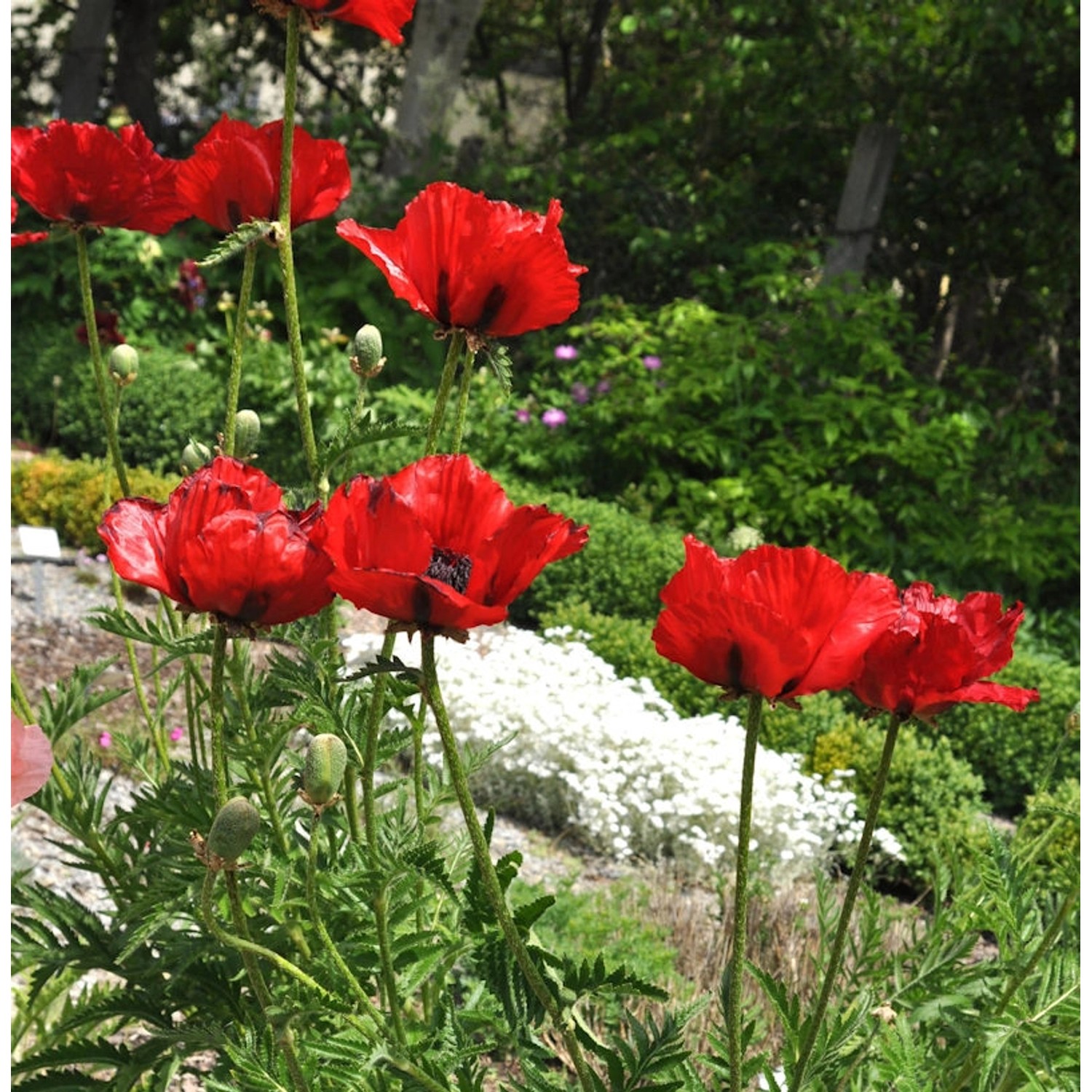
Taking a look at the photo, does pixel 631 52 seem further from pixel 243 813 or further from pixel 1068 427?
pixel 243 813

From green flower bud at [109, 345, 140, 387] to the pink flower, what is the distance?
45.3 inches

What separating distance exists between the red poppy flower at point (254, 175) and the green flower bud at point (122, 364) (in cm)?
33

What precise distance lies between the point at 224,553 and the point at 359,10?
1.67 feet

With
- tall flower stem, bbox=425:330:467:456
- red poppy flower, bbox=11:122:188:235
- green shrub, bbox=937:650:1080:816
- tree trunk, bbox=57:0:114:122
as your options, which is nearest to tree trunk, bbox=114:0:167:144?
tree trunk, bbox=57:0:114:122

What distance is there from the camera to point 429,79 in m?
8.72

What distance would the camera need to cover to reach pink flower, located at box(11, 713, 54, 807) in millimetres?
607

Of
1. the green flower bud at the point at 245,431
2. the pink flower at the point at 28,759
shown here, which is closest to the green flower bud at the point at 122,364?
the green flower bud at the point at 245,431

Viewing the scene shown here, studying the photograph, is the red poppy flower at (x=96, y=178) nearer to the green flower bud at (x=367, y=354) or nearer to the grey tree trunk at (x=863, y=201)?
the green flower bud at (x=367, y=354)

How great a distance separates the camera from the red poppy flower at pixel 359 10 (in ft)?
3.94

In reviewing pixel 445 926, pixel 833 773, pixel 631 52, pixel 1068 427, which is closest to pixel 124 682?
pixel 833 773

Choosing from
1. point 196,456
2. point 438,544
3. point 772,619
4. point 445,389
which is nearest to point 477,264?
point 445,389

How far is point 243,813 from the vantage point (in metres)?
1.00

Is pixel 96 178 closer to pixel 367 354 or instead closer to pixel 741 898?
pixel 367 354

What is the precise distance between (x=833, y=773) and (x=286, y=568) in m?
3.10
